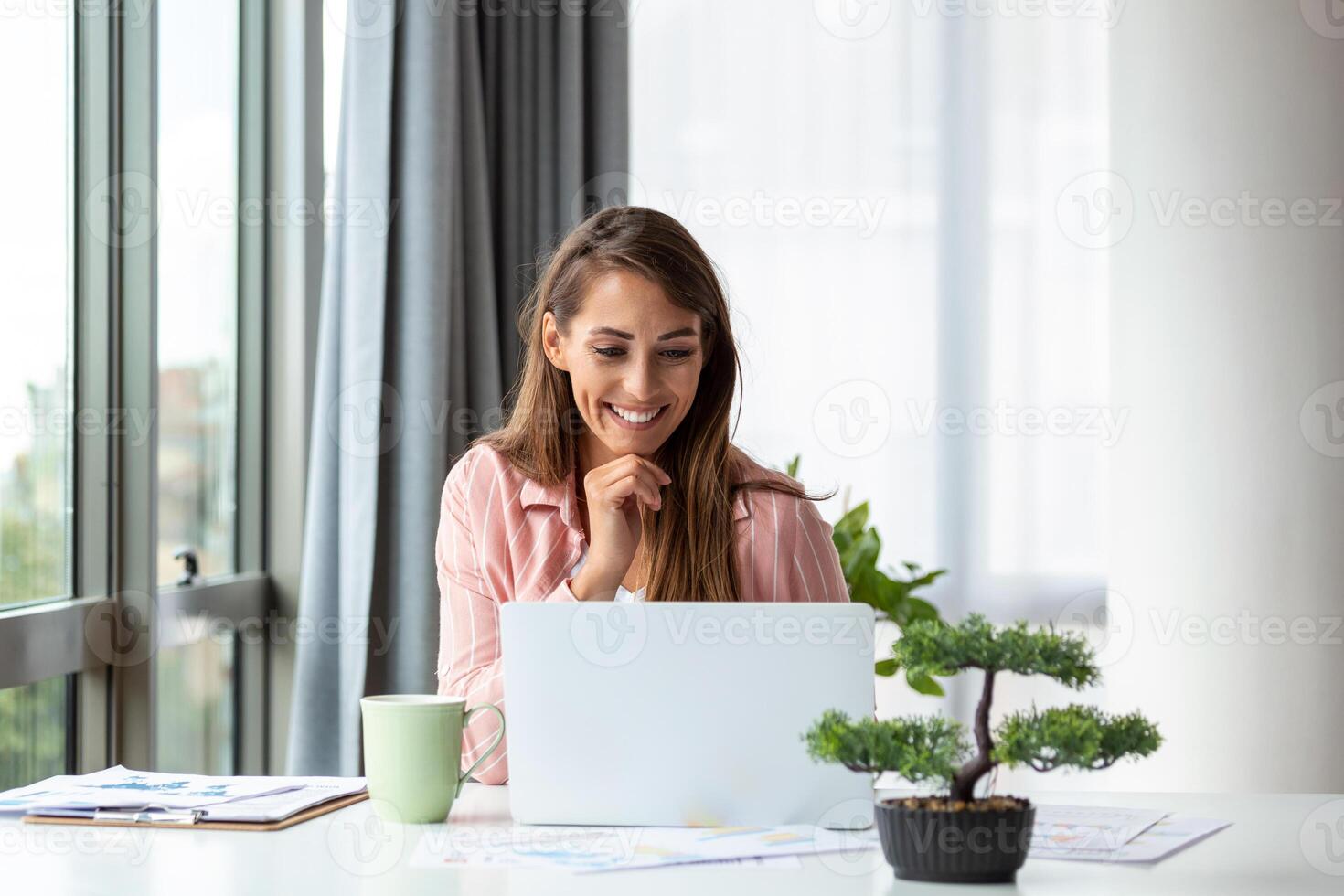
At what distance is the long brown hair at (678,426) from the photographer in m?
1.71

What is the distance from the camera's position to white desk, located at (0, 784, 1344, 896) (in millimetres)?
969

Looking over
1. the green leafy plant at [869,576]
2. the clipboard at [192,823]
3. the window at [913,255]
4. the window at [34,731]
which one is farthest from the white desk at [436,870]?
the window at [913,255]

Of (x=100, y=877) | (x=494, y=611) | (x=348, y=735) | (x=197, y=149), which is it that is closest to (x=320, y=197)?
(x=197, y=149)

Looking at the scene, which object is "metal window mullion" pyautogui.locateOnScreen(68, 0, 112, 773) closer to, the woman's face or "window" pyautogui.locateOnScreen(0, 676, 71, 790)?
"window" pyautogui.locateOnScreen(0, 676, 71, 790)

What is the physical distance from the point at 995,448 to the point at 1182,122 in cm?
90

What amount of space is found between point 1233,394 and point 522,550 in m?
1.74

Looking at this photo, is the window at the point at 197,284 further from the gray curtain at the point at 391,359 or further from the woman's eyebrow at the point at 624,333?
the woman's eyebrow at the point at 624,333

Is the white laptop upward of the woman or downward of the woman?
downward

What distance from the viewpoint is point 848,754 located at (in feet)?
3.18

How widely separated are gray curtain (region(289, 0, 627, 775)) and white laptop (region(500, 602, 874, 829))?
5.32 ft

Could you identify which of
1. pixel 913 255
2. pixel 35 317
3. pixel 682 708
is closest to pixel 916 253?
pixel 913 255

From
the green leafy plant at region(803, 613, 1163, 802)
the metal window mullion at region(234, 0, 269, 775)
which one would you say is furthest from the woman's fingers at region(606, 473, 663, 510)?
the metal window mullion at region(234, 0, 269, 775)

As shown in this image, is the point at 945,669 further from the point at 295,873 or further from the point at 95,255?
the point at 95,255

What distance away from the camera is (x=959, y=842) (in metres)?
0.97
